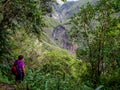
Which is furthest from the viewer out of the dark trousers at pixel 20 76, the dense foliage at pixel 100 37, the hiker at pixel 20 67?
the dense foliage at pixel 100 37

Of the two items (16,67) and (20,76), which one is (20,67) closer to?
(16,67)

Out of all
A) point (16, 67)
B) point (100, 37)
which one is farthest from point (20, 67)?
point (100, 37)

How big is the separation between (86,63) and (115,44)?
1733 millimetres

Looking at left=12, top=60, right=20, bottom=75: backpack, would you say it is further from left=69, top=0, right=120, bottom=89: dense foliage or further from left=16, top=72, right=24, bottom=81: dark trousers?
left=69, top=0, right=120, bottom=89: dense foliage

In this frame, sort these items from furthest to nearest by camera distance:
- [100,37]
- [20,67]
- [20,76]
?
[100,37] < [20,76] < [20,67]

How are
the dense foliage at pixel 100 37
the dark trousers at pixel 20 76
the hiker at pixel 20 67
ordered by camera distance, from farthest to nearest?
the dense foliage at pixel 100 37, the dark trousers at pixel 20 76, the hiker at pixel 20 67

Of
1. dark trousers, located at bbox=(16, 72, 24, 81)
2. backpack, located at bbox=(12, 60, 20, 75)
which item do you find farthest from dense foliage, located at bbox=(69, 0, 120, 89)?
backpack, located at bbox=(12, 60, 20, 75)

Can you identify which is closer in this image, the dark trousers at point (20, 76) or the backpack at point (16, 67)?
the backpack at point (16, 67)

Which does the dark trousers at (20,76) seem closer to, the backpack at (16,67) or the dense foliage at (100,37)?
the backpack at (16,67)

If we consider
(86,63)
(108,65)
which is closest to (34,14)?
(86,63)

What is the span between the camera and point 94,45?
13.5m

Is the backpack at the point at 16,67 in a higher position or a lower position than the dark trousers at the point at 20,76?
higher

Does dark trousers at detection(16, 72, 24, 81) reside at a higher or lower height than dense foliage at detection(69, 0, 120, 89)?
lower

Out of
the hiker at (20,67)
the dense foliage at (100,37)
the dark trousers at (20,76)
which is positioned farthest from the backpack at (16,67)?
the dense foliage at (100,37)
